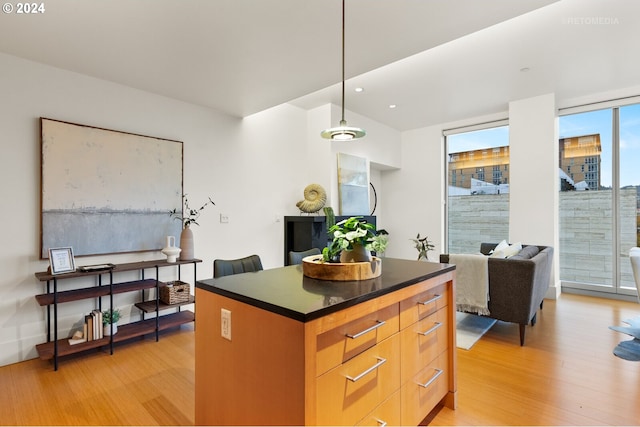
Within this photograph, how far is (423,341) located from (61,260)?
2.92m

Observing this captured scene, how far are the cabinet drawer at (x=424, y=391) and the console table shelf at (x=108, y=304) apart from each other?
2.46 m

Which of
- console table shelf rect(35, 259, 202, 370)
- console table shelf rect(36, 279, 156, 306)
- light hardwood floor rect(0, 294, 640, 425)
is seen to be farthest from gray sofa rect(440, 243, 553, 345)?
console table shelf rect(36, 279, 156, 306)

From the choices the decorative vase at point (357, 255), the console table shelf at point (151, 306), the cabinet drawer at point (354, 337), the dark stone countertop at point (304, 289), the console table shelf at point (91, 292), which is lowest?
the console table shelf at point (151, 306)

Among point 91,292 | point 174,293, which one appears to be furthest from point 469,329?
point 91,292

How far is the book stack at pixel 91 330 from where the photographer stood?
9.21 feet

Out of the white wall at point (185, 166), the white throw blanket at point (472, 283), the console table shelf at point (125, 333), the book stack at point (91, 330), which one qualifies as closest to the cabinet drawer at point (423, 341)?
the white throw blanket at point (472, 283)

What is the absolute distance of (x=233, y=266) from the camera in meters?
2.38

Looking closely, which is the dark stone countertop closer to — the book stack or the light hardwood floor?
the light hardwood floor

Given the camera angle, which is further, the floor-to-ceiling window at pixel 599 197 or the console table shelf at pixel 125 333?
the floor-to-ceiling window at pixel 599 197

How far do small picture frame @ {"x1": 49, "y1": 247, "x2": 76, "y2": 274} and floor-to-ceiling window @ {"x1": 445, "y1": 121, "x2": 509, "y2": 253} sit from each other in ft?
18.6

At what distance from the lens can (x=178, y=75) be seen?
2990mm

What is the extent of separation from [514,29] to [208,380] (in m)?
3.69

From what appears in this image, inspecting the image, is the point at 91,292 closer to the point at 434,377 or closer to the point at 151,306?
the point at 151,306

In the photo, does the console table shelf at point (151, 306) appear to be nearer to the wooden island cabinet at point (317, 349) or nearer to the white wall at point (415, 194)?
the wooden island cabinet at point (317, 349)
